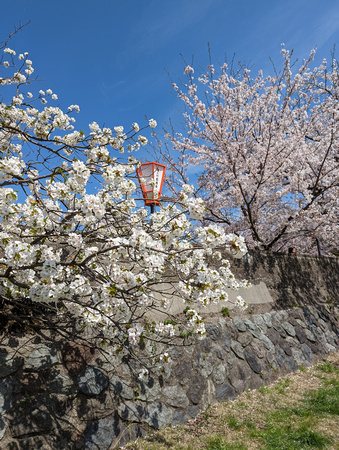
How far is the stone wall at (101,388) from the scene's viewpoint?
2.94 metres

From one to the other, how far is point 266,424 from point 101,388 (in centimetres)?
212

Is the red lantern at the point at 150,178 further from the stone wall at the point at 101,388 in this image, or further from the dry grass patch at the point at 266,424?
the dry grass patch at the point at 266,424

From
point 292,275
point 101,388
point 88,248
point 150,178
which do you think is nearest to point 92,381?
point 101,388

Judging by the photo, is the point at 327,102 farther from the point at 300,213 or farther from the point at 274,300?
the point at 274,300

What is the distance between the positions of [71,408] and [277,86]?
864 cm

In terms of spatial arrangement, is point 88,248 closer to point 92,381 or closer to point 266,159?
point 92,381

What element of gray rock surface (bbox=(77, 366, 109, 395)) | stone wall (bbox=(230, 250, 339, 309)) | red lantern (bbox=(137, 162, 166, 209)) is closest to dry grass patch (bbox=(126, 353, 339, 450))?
gray rock surface (bbox=(77, 366, 109, 395))

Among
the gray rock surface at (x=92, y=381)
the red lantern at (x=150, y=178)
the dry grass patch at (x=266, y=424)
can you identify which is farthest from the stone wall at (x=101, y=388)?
the red lantern at (x=150, y=178)

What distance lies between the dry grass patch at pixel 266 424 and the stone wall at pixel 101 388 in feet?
0.59

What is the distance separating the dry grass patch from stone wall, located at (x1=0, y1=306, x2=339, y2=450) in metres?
0.18

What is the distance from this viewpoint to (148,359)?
3924 mm

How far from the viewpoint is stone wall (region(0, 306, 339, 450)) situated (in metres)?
2.94

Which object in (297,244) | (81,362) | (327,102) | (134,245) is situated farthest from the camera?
(297,244)

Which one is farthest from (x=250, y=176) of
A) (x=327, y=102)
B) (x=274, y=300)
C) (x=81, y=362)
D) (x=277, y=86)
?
(x=81, y=362)
